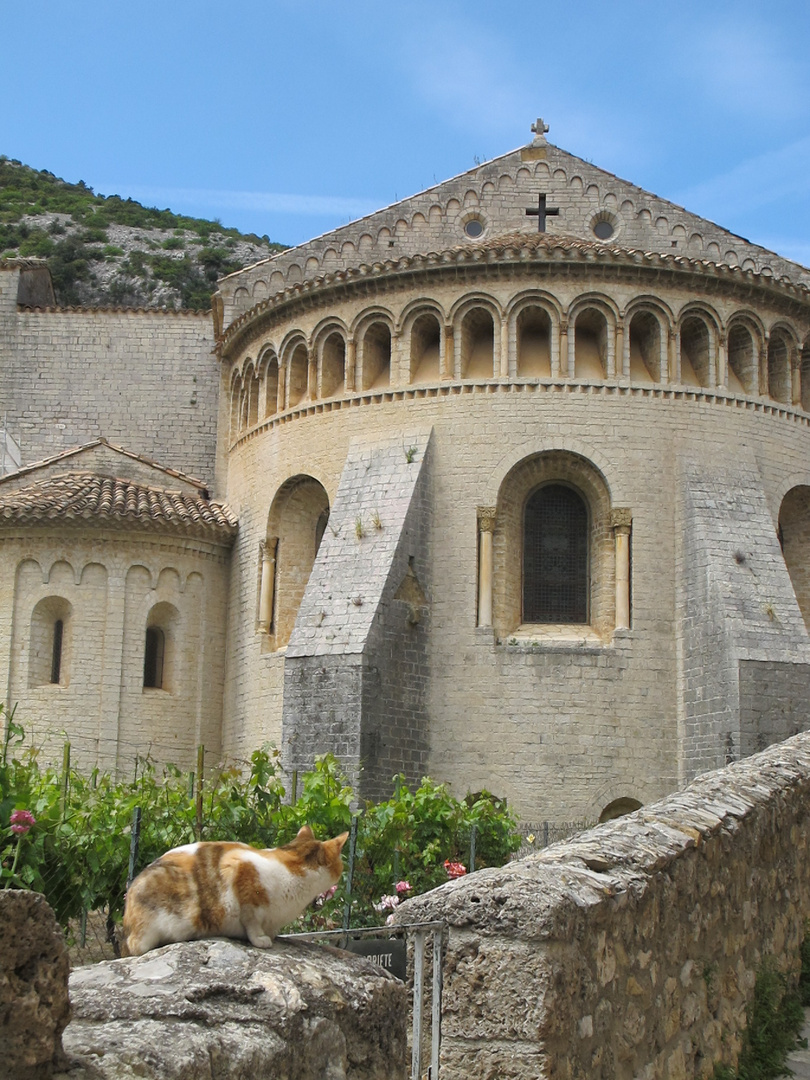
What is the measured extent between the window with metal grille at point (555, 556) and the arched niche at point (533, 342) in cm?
179

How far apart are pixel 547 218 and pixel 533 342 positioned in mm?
4393

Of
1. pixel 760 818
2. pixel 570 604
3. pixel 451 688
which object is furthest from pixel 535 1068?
pixel 570 604

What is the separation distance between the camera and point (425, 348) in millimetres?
20438

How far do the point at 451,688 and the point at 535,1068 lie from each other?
531 inches

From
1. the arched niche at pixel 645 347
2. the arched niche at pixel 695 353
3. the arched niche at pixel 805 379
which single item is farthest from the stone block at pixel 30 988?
the arched niche at pixel 805 379

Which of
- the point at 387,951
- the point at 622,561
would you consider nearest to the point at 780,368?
the point at 622,561

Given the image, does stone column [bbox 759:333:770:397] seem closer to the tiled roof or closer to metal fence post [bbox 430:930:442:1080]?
the tiled roof

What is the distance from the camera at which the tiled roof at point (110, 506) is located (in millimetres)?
20906

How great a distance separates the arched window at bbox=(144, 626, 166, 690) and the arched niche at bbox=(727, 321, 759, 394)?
33.5 ft

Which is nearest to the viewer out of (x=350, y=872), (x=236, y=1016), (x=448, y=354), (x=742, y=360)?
(x=236, y=1016)

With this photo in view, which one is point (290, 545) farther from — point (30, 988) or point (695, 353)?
point (30, 988)

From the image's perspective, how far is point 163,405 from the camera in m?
25.5

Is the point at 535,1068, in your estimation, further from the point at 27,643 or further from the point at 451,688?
the point at 27,643

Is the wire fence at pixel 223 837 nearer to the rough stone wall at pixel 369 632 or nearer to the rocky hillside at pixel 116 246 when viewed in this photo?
the rough stone wall at pixel 369 632
